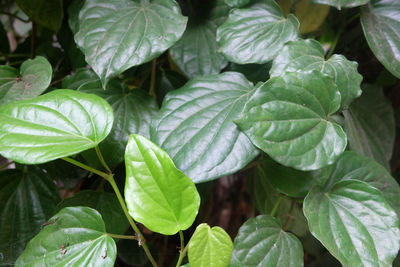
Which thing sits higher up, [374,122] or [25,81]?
[25,81]

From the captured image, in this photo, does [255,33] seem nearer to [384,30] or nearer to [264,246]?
[384,30]

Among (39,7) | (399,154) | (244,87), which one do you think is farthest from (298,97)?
(399,154)

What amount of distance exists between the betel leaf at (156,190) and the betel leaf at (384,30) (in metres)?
0.50

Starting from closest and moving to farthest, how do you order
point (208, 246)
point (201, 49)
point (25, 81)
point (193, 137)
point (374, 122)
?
1. point (208, 246)
2. point (193, 137)
3. point (25, 81)
4. point (201, 49)
5. point (374, 122)

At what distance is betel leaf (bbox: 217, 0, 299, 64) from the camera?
70 centimetres

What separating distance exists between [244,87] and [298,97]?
154 mm

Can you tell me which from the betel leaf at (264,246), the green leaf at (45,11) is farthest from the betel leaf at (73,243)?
the green leaf at (45,11)

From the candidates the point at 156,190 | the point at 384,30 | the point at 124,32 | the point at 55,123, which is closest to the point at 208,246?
the point at 156,190

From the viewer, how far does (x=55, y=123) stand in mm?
569

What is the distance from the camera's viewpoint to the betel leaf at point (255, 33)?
698 millimetres

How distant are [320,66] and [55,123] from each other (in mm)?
481

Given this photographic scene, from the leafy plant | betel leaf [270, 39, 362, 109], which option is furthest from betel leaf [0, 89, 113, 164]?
betel leaf [270, 39, 362, 109]

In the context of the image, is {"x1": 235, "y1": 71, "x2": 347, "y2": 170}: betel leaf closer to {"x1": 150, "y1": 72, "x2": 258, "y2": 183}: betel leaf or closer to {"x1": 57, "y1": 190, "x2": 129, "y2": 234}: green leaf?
{"x1": 150, "y1": 72, "x2": 258, "y2": 183}: betel leaf

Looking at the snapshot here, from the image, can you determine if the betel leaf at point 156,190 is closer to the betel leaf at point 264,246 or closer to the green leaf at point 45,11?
the betel leaf at point 264,246
